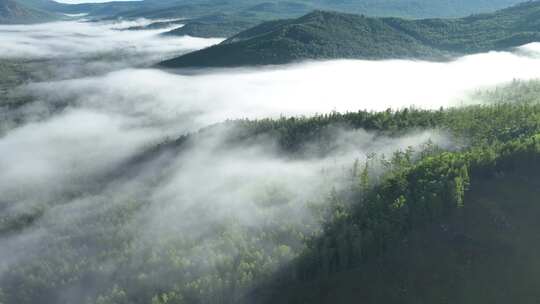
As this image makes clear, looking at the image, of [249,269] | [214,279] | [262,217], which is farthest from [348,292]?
[262,217]

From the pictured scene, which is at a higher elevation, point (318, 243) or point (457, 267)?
point (318, 243)

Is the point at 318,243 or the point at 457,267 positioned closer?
the point at 457,267

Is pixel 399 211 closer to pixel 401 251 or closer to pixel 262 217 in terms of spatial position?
pixel 401 251

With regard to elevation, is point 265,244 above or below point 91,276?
above

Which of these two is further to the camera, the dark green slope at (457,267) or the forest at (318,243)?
the forest at (318,243)

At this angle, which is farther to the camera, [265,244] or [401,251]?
[265,244]

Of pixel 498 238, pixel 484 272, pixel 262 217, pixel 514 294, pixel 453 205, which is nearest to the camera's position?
pixel 514 294

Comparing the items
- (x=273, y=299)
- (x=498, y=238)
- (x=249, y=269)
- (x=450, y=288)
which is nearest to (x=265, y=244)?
(x=249, y=269)

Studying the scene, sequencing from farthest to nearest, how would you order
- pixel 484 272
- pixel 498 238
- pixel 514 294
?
pixel 498 238 < pixel 484 272 < pixel 514 294

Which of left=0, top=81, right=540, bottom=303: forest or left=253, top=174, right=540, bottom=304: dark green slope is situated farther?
left=0, top=81, right=540, bottom=303: forest

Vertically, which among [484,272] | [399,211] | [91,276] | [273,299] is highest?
[399,211]
